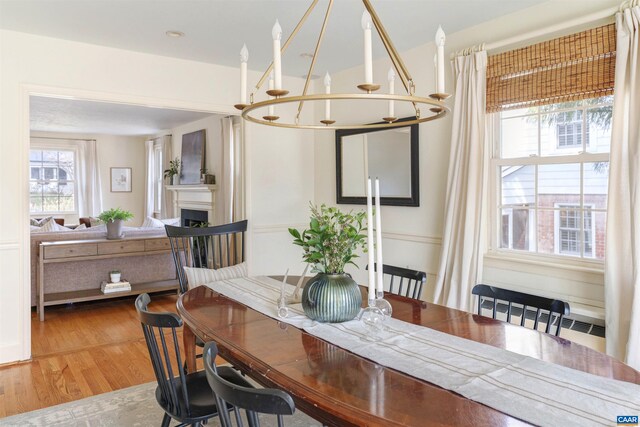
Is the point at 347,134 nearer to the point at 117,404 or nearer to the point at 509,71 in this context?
the point at 509,71

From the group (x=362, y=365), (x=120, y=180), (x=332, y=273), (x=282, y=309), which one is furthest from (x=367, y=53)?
(x=120, y=180)

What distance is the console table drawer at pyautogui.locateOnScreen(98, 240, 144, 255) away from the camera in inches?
191

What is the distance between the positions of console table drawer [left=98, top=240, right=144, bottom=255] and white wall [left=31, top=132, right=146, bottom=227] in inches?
195

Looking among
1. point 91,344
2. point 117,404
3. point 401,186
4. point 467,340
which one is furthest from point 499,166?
point 91,344

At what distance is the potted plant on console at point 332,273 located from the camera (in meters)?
1.79

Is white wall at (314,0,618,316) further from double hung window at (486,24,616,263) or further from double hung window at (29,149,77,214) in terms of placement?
double hung window at (29,149,77,214)

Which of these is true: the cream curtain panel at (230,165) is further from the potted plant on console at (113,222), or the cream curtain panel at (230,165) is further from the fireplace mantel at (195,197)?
the potted plant on console at (113,222)

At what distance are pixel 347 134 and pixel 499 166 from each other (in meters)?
1.62

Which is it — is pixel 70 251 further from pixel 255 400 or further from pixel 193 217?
pixel 255 400

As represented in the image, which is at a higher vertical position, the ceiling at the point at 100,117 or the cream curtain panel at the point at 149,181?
the ceiling at the point at 100,117

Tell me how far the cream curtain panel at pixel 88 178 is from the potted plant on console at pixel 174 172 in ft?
6.48

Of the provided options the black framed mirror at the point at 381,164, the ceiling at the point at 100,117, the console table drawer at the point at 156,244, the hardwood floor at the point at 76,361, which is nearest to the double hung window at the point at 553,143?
the black framed mirror at the point at 381,164

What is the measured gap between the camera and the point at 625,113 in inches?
96.3

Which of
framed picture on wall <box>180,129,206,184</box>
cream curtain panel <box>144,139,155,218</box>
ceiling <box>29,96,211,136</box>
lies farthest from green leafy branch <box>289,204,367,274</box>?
cream curtain panel <box>144,139,155,218</box>
